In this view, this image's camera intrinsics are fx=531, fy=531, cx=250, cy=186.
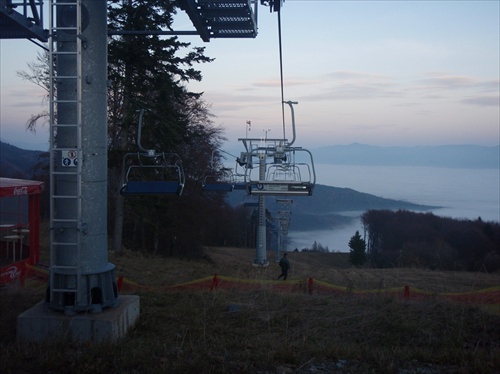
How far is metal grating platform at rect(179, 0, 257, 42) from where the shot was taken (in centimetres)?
715

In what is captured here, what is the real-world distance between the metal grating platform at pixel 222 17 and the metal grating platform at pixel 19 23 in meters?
1.84

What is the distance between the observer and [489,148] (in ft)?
279

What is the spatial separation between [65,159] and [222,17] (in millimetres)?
3108

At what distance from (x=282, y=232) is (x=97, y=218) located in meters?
27.0

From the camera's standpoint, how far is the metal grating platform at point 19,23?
6230mm

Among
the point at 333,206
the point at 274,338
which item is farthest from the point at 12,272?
the point at 333,206

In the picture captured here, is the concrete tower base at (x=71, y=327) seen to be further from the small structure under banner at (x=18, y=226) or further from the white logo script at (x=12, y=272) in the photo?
the white logo script at (x=12, y=272)

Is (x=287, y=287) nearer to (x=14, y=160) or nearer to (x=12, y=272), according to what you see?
(x=12, y=272)

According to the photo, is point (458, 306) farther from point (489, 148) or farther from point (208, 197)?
point (489, 148)

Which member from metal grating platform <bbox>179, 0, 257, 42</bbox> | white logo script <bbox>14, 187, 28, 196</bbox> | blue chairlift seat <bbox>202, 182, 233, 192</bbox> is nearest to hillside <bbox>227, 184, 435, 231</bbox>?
blue chairlift seat <bbox>202, 182, 233, 192</bbox>

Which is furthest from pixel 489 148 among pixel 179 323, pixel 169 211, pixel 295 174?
pixel 179 323

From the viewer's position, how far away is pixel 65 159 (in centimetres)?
621

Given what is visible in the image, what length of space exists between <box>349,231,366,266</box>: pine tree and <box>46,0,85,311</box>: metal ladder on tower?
38.1 m

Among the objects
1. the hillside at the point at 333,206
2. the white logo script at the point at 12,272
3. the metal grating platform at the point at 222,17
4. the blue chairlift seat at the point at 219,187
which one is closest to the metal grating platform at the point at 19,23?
the metal grating platform at the point at 222,17
